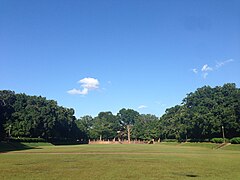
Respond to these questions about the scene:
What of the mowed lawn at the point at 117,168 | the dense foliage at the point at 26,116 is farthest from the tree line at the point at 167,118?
the mowed lawn at the point at 117,168

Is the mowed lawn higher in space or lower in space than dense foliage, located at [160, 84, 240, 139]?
lower

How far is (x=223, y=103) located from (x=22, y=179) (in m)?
61.8

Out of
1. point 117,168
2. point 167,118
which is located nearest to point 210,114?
point 167,118

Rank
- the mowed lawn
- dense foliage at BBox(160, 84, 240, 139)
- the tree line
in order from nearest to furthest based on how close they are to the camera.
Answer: the mowed lawn
dense foliage at BBox(160, 84, 240, 139)
the tree line

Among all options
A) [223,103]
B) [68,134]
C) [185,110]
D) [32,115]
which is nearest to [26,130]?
[32,115]

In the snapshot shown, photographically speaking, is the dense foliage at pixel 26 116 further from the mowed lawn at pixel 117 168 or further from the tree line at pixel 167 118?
the mowed lawn at pixel 117 168

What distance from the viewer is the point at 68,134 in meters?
108

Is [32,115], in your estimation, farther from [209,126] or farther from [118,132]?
[118,132]

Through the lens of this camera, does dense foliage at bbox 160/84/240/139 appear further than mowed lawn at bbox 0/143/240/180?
Yes

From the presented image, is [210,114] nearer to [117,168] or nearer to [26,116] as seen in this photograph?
[26,116]

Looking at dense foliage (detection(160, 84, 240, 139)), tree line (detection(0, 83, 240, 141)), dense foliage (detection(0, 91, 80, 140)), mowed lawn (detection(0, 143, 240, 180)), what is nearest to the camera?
mowed lawn (detection(0, 143, 240, 180))

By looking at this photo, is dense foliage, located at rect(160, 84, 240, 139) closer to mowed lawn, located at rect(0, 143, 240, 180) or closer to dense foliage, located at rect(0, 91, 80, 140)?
dense foliage, located at rect(0, 91, 80, 140)

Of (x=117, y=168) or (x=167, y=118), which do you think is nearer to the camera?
(x=117, y=168)

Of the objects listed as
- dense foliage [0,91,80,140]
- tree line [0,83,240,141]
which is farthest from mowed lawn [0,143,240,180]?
dense foliage [0,91,80,140]
